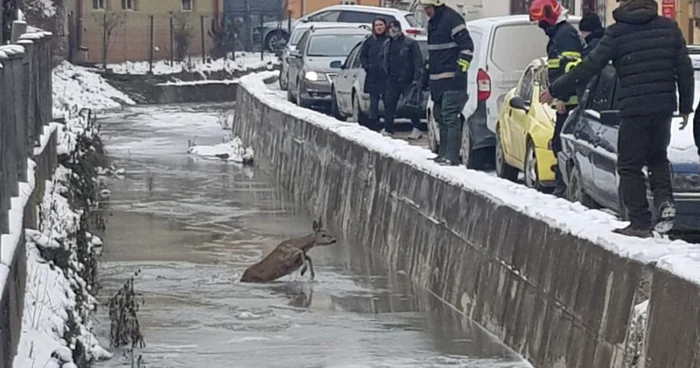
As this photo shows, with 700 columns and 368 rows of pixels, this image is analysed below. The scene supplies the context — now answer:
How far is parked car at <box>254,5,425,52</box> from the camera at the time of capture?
38006 mm

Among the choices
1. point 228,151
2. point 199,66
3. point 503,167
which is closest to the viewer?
point 503,167

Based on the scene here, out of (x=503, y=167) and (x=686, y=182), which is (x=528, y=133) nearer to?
(x=503, y=167)

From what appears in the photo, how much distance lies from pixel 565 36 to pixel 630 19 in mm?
5435

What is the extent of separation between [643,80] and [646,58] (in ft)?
0.40

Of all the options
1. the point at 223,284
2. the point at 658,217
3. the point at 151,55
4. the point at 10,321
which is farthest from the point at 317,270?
the point at 151,55

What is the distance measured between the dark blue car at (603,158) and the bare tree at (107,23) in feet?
113

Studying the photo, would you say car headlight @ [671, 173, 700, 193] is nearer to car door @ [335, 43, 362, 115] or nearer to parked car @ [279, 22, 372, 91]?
car door @ [335, 43, 362, 115]

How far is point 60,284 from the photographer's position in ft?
35.3

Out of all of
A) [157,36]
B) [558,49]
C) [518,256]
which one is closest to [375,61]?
[558,49]

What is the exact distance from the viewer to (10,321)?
26.5 ft

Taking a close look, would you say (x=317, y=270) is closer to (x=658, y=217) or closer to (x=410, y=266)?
(x=410, y=266)

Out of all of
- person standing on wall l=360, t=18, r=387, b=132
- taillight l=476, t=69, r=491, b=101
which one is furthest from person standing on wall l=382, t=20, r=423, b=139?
taillight l=476, t=69, r=491, b=101

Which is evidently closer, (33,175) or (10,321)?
(10,321)

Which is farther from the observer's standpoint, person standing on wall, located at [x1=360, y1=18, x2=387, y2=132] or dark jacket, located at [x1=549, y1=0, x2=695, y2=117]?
person standing on wall, located at [x1=360, y1=18, x2=387, y2=132]
